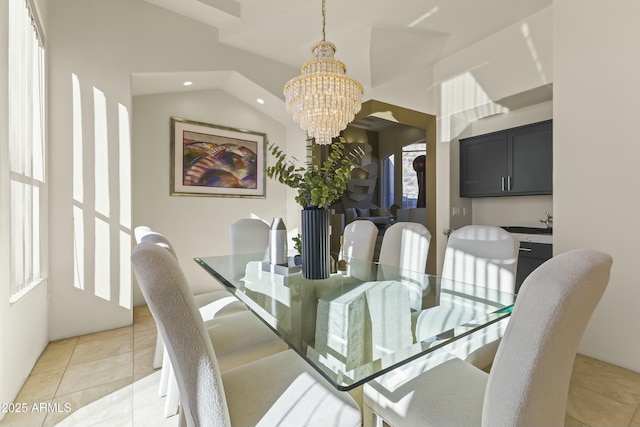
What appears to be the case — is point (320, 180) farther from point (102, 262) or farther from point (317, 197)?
point (102, 262)

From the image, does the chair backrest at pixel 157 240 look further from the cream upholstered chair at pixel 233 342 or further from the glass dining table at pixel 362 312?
the glass dining table at pixel 362 312

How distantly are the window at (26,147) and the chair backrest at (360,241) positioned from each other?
221 cm

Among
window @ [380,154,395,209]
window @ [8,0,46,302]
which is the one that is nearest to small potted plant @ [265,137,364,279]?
window @ [8,0,46,302]

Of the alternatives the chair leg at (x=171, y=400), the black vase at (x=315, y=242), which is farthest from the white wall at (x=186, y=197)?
the black vase at (x=315, y=242)

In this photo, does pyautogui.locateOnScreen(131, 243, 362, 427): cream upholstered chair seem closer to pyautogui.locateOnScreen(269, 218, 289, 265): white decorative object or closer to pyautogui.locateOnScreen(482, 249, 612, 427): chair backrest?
pyautogui.locateOnScreen(482, 249, 612, 427): chair backrest

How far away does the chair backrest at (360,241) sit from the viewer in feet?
8.51

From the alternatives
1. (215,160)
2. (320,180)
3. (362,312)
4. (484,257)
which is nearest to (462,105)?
(484,257)

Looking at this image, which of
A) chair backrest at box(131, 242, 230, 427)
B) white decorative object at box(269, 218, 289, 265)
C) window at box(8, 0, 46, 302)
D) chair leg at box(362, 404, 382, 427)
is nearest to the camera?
chair backrest at box(131, 242, 230, 427)

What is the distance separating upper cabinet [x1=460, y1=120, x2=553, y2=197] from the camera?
3.27 m

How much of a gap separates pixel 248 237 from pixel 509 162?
3.10 meters

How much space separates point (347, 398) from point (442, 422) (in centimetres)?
28

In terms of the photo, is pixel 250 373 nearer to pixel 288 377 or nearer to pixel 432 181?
pixel 288 377

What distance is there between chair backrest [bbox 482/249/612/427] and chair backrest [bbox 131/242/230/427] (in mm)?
692

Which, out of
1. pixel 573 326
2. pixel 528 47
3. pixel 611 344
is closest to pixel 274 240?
pixel 573 326
